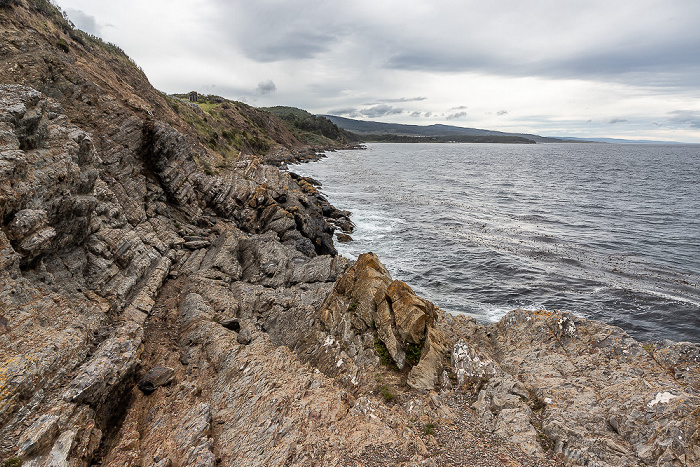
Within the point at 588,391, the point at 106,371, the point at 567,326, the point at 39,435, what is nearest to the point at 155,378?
the point at 106,371

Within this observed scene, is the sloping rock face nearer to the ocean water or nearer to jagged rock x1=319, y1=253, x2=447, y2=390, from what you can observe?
jagged rock x1=319, y1=253, x2=447, y2=390

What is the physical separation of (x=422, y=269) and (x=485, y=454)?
21.8m

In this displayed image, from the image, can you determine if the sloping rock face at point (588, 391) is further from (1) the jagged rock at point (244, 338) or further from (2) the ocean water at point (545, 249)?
(2) the ocean water at point (545, 249)

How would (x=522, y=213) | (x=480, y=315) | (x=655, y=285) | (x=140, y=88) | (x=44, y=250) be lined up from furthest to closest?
(x=522, y=213), (x=140, y=88), (x=655, y=285), (x=480, y=315), (x=44, y=250)

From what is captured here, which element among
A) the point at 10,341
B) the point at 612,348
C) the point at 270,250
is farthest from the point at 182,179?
the point at 612,348

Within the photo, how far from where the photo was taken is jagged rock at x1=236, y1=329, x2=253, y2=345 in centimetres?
1385

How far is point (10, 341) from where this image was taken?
30.7ft

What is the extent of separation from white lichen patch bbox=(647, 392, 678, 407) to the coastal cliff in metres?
0.05

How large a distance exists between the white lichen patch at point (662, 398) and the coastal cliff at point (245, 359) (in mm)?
50

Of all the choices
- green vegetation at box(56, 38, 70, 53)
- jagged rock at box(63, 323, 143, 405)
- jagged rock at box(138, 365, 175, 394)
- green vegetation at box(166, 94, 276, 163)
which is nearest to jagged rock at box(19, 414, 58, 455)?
jagged rock at box(63, 323, 143, 405)

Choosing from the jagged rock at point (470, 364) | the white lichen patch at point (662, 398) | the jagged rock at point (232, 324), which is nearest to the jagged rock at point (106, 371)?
the jagged rock at point (232, 324)

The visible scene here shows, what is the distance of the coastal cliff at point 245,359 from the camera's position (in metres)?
8.77

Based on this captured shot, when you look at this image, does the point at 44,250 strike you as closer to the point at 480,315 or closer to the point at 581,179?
the point at 480,315

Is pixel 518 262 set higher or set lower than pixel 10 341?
lower
